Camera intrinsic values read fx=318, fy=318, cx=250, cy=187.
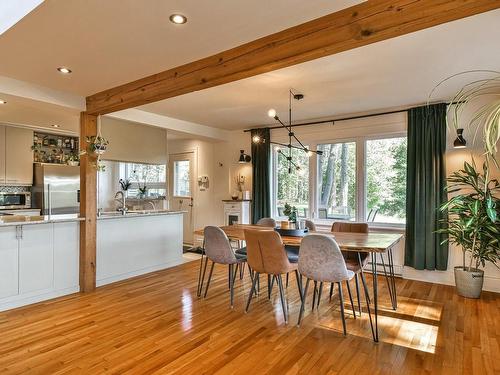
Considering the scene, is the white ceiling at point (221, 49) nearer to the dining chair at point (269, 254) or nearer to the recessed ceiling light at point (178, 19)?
the recessed ceiling light at point (178, 19)

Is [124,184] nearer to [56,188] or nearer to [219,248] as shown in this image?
[56,188]

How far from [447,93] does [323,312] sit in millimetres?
3174

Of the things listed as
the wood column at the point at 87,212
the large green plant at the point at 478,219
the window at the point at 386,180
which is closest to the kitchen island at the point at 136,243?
the wood column at the point at 87,212

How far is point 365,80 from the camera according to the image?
11.7ft

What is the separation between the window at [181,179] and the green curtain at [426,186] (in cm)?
473

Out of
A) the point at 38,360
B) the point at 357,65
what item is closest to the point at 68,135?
the point at 38,360

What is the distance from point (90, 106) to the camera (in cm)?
404

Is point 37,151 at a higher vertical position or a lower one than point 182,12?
lower

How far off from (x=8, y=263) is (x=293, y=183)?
435 centimetres

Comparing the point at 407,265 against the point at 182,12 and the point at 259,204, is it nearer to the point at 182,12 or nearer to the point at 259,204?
the point at 259,204

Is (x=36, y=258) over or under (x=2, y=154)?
under

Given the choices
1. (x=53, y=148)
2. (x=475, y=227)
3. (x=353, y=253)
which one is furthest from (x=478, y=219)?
(x=53, y=148)

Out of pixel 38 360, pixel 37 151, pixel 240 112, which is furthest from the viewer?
pixel 37 151

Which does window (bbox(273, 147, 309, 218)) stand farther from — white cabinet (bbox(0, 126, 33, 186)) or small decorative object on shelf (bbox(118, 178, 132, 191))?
white cabinet (bbox(0, 126, 33, 186))
